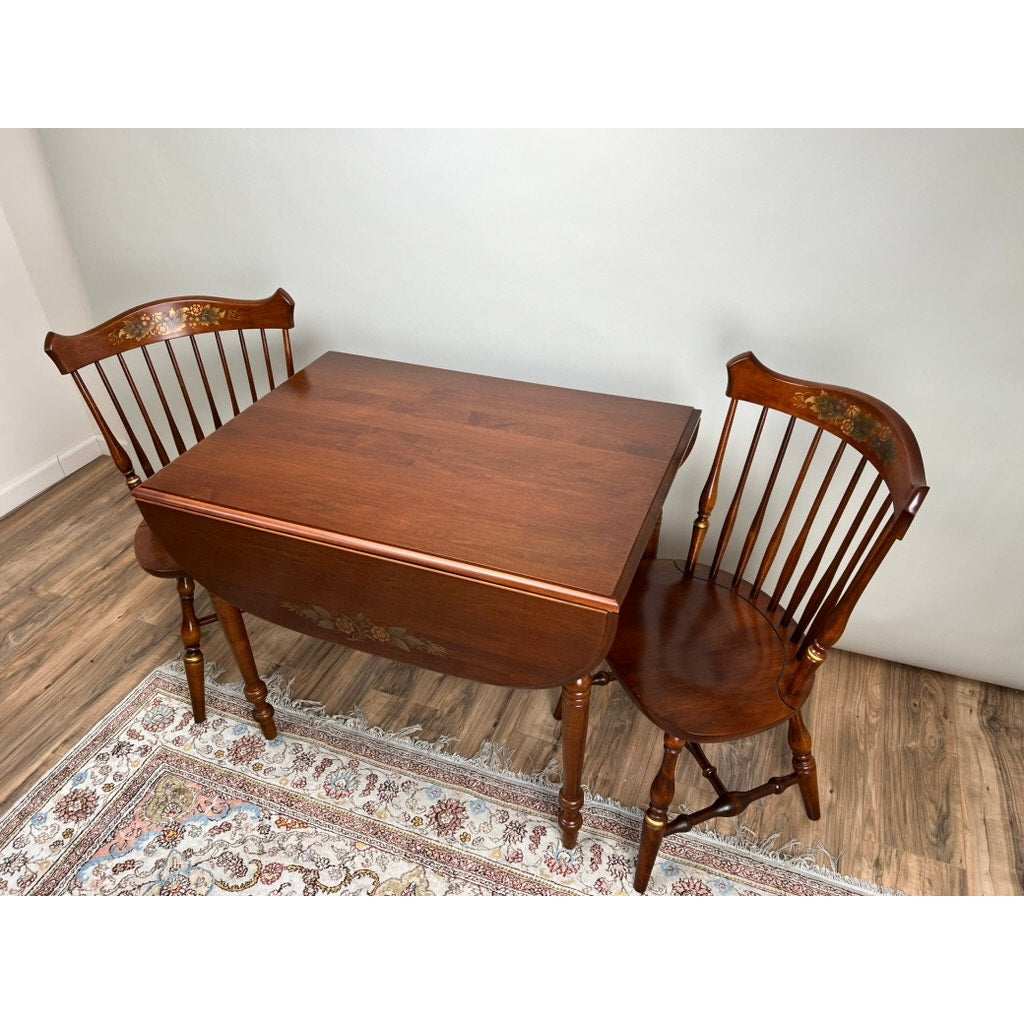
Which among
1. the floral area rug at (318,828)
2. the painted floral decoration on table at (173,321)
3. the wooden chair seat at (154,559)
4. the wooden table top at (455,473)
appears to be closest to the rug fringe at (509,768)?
the floral area rug at (318,828)

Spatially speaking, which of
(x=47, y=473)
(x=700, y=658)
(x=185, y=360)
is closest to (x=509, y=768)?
(x=700, y=658)

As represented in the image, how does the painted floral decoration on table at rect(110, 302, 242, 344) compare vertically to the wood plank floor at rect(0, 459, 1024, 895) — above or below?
above

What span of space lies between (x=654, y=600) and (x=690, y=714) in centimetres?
28

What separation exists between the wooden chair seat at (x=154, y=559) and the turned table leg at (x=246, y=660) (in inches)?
4.7

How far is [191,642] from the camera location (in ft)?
5.13

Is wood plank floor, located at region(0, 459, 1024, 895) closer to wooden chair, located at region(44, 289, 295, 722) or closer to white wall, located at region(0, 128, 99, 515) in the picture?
wooden chair, located at region(44, 289, 295, 722)

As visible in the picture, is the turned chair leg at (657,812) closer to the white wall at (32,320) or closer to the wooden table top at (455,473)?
the wooden table top at (455,473)

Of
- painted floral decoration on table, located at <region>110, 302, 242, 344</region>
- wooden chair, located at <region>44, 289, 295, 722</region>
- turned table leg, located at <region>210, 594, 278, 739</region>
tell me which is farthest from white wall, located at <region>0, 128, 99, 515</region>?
turned table leg, located at <region>210, 594, 278, 739</region>

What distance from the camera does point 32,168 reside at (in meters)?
1.99

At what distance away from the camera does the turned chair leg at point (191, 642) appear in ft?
5.06

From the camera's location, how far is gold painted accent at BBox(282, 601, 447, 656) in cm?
121

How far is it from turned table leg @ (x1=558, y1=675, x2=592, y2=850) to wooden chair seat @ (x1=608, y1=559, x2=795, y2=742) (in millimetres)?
98

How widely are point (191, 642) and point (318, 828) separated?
19.3 inches
